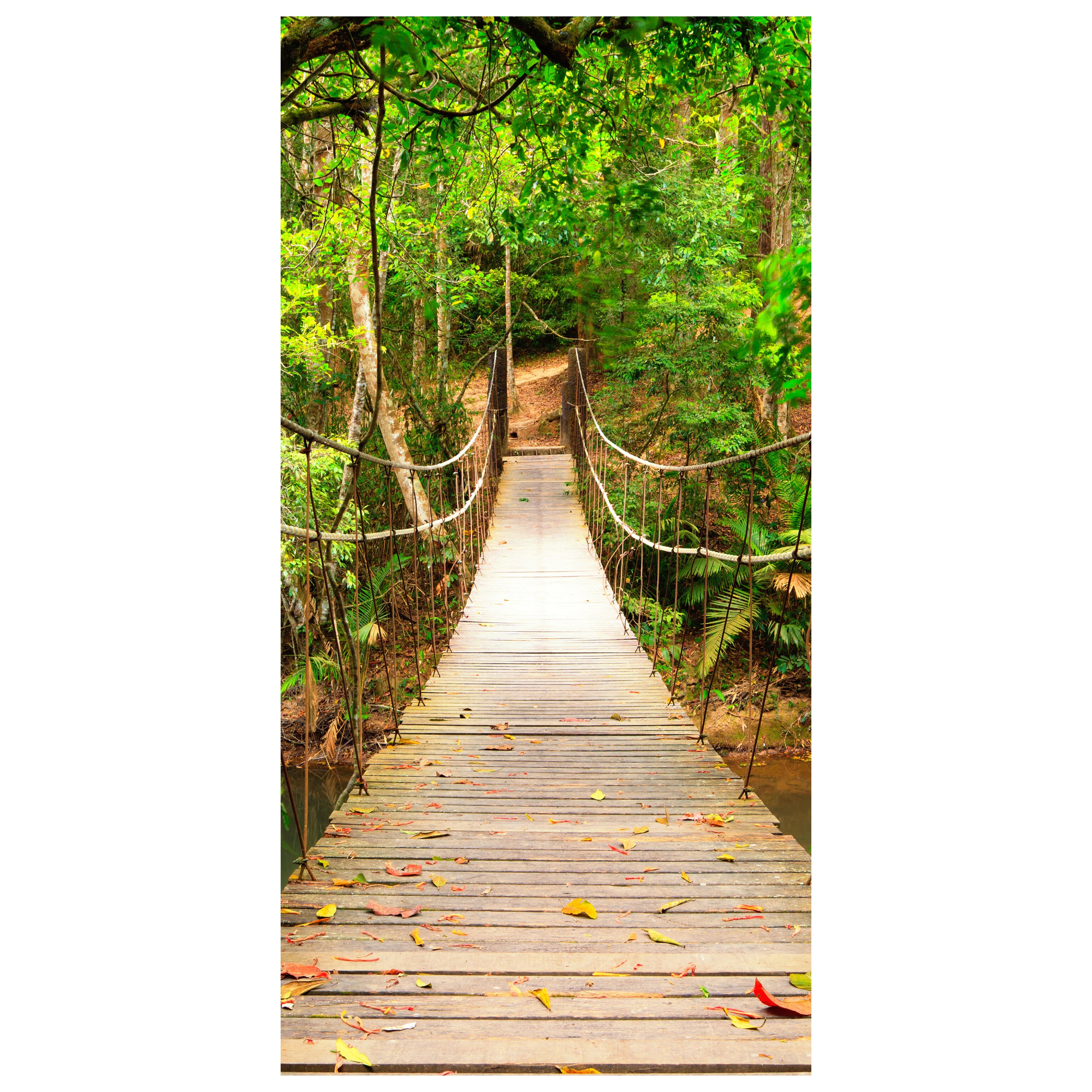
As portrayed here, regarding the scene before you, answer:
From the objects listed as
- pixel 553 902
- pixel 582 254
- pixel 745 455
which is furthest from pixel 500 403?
pixel 553 902

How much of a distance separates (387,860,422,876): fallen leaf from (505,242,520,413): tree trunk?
25.8 feet

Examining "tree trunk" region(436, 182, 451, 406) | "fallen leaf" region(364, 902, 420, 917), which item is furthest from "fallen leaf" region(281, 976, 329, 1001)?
"tree trunk" region(436, 182, 451, 406)

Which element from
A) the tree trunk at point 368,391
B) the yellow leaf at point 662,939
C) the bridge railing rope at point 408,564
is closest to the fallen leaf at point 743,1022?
the yellow leaf at point 662,939

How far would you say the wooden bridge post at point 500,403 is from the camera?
27.7ft

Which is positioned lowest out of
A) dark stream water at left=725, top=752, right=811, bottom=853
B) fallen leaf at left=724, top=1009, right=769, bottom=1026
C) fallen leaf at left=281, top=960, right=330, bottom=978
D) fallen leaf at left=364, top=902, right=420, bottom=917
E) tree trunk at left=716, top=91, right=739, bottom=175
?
dark stream water at left=725, top=752, right=811, bottom=853

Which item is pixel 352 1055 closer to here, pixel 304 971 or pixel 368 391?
pixel 304 971

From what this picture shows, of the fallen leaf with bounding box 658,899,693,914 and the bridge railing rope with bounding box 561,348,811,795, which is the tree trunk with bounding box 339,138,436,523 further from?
the fallen leaf with bounding box 658,899,693,914

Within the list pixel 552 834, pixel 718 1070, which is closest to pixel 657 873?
pixel 552 834

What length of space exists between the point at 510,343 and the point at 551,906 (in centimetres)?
1024

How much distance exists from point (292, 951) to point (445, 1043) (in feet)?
1.21

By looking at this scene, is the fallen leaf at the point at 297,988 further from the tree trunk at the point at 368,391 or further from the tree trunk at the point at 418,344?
the tree trunk at the point at 418,344

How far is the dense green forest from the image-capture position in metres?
1.84

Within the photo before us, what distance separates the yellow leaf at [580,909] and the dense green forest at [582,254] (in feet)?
2.32

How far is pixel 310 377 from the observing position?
516cm
